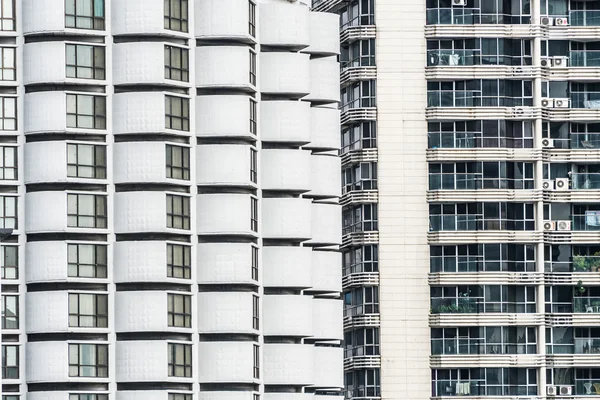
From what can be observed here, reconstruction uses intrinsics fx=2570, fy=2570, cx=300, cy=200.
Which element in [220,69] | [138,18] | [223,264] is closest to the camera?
[138,18]

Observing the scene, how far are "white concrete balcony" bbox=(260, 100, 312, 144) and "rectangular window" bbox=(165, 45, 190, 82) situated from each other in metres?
5.31

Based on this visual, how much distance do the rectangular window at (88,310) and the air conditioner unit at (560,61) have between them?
51.6 meters

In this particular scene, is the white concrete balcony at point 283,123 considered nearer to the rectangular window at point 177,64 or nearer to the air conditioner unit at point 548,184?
the rectangular window at point 177,64

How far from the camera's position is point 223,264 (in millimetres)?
120938

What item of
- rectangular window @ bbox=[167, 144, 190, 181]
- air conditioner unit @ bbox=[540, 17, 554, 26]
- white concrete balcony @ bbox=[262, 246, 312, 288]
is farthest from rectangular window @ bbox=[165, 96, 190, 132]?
air conditioner unit @ bbox=[540, 17, 554, 26]

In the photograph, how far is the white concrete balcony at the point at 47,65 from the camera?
119 m

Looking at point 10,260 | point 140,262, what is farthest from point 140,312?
→ point 10,260

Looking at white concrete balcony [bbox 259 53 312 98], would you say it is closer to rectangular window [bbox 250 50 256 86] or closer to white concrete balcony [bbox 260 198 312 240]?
rectangular window [bbox 250 50 256 86]

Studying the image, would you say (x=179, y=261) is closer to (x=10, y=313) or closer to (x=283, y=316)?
(x=283, y=316)

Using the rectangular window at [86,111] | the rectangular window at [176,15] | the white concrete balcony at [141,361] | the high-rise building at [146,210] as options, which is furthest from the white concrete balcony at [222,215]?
the rectangular window at [176,15]

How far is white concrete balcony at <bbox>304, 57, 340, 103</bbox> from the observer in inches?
5138

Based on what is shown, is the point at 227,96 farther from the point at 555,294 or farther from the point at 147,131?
the point at 555,294

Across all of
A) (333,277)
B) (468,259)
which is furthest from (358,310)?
(333,277)

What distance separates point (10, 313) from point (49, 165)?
7034mm
